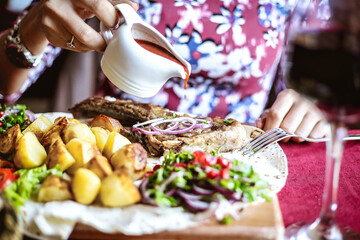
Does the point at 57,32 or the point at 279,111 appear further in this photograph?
the point at 279,111

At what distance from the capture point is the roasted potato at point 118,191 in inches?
45.3

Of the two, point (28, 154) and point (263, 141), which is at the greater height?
point (28, 154)

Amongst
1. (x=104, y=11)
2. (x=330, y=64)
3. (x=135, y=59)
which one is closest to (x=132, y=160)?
(x=135, y=59)

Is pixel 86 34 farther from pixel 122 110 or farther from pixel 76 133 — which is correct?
pixel 122 110

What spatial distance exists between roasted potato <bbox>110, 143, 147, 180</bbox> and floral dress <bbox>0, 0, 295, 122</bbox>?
1.43 m

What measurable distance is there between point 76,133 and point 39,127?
37 centimetres

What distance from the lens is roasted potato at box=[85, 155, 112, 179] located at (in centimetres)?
127

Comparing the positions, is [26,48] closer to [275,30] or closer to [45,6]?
[45,6]

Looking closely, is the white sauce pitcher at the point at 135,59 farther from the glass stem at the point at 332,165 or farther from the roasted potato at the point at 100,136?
the glass stem at the point at 332,165

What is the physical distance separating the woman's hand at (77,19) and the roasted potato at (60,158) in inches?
21.2

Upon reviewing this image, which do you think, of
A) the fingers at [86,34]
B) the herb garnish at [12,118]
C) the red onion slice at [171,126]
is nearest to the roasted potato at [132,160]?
the red onion slice at [171,126]

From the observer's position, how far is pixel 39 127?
184 cm

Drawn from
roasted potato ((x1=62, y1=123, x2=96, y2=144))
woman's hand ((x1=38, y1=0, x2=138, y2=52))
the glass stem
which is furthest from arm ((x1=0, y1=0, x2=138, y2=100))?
the glass stem

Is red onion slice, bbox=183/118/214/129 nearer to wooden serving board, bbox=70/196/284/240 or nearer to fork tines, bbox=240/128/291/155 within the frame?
fork tines, bbox=240/128/291/155
